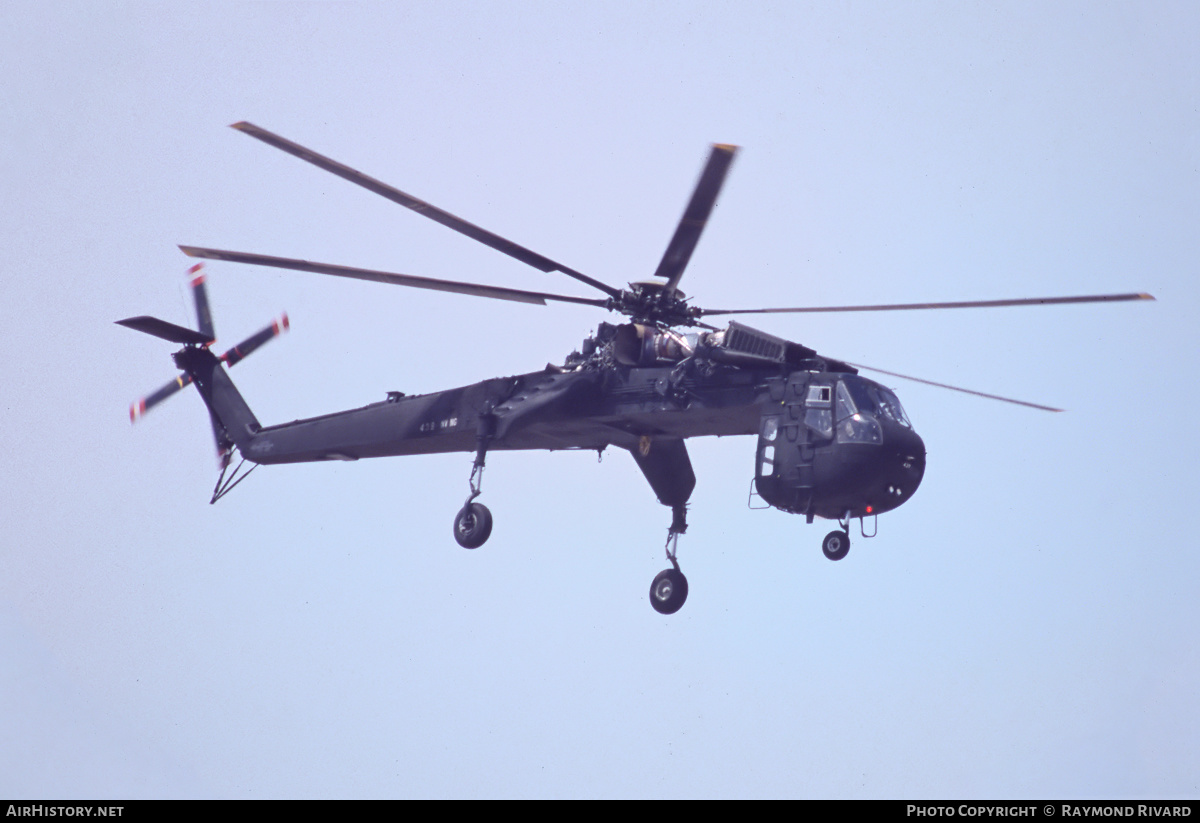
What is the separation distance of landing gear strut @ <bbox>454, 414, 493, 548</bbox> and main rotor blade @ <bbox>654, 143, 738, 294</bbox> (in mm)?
5428

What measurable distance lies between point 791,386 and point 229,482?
16.0m

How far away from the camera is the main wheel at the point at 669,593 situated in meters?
29.1

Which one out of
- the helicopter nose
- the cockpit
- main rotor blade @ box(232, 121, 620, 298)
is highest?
main rotor blade @ box(232, 121, 620, 298)

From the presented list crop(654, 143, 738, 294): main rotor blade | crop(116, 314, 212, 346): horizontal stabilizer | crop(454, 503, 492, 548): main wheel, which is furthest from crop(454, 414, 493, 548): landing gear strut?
crop(116, 314, 212, 346): horizontal stabilizer

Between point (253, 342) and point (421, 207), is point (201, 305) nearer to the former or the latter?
point (253, 342)

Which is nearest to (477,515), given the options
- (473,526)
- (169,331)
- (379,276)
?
(473,526)

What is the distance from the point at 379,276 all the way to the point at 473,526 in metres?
6.57

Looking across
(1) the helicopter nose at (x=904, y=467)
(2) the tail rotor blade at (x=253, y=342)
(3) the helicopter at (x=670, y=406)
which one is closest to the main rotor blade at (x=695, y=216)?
(3) the helicopter at (x=670, y=406)

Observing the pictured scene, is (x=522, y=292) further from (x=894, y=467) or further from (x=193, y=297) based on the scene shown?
(x=193, y=297)

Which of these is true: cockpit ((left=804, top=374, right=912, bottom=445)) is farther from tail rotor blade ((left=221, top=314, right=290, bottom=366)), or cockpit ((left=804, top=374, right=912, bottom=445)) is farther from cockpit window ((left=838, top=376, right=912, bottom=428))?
tail rotor blade ((left=221, top=314, right=290, bottom=366))

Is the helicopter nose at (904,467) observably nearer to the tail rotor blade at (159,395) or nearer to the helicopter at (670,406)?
the helicopter at (670,406)

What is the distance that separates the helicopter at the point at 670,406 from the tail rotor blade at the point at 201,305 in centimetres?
623

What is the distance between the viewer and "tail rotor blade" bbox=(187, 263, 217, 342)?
120 feet
